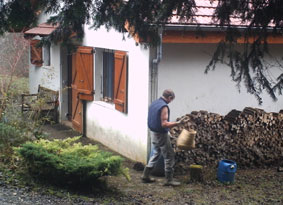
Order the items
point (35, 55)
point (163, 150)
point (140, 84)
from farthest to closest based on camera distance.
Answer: point (35, 55) < point (140, 84) < point (163, 150)

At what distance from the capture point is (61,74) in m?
13.6

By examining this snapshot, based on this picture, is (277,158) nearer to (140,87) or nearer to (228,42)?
(140,87)

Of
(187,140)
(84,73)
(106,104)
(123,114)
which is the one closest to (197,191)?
(187,140)

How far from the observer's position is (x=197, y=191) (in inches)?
324

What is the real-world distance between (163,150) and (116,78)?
2730mm

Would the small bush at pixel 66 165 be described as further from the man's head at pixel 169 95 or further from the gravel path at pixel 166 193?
the man's head at pixel 169 95

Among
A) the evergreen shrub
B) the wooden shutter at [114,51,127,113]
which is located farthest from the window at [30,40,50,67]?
the evergreen shrub

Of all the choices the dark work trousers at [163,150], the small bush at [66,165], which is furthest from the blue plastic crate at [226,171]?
the small bush at [66,165]

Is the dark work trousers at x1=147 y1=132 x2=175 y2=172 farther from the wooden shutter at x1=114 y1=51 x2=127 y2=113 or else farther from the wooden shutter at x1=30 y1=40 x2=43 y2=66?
the wooden shutter at x1=30 y1=40 x2=43 y2=66

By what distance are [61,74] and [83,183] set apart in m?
6.67

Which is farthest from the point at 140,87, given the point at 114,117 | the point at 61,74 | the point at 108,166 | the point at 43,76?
the point at 43,76

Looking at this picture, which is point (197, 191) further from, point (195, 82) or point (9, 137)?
point (9, 137)

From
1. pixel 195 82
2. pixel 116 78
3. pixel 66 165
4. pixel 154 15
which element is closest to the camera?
pixel 154 15

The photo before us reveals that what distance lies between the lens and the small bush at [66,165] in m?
7.14
